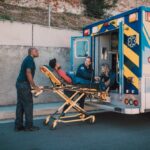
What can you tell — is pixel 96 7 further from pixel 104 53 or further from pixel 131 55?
pixel 131 55

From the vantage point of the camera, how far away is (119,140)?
22.7 ft

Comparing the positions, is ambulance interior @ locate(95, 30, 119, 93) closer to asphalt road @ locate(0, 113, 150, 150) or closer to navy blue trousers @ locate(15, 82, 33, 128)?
asphalt road @ locate(0, 113, 150, 150)

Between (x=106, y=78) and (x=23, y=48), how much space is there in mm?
3463

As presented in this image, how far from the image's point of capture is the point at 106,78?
29.0ft

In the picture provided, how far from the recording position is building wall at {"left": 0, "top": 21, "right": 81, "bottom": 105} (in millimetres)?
10875

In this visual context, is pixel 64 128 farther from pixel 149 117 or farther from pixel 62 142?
pixel 149 117

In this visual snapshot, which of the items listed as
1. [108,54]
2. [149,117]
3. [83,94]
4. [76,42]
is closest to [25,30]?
[76,42]

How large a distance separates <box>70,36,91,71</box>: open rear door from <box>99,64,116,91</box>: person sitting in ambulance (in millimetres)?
771

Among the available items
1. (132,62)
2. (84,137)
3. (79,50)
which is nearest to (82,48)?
Result: (79,50)

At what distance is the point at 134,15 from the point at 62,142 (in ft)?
10.3

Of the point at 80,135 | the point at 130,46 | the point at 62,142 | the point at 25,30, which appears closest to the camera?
the point at 62,142

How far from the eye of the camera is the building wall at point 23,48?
35.7ft

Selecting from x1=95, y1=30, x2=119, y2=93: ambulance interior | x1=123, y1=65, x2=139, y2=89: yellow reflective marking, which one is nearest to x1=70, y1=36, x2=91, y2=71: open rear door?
x1=95, y1=30, x2=119, y2=93: ambulance interior

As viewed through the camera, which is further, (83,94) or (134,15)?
(83,94)
